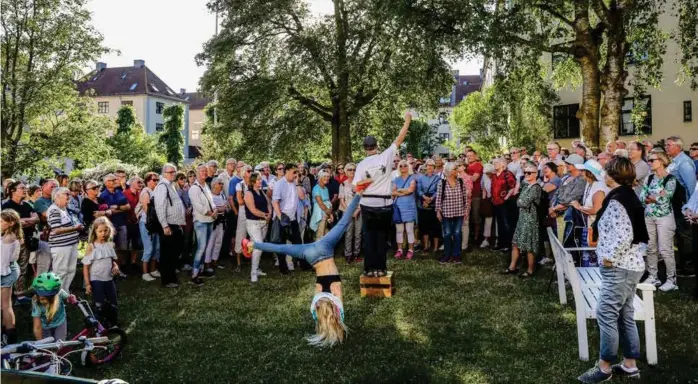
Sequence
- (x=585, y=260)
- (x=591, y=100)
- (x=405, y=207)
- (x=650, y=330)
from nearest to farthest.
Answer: (x=650, y=330) → (x=585, y=260) → (x=405, y=207) → (x=591, y=100)

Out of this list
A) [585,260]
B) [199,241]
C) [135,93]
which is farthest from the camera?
[135,93]

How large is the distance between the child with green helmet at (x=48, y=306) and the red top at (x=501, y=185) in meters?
8.12

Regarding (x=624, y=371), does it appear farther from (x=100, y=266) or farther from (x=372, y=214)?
(x=100, y=266)

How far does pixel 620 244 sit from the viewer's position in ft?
15.5

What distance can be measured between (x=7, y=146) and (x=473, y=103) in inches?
1294

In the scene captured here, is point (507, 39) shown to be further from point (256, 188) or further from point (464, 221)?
point (256, 188)

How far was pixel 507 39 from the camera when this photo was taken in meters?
16.3

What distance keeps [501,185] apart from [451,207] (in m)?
1.40

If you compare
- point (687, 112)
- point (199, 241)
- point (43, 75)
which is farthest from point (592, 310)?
point (687, 112)

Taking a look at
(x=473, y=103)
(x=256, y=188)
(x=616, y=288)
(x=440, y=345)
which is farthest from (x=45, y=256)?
(x=473, y=103)

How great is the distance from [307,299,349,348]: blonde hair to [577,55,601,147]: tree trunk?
13.3 m

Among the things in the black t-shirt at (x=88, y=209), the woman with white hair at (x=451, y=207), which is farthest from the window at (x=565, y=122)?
the black t-shirt at (x=88, y=209)

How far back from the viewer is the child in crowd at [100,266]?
21.5 feet

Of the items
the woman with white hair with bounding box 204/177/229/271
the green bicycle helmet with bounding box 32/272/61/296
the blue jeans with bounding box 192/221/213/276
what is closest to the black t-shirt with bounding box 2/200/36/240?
the blue jeans with bounding box 192/221/213/276
